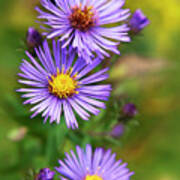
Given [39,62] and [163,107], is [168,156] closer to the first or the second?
[163,107]

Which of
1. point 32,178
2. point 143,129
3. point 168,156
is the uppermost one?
point 143,129

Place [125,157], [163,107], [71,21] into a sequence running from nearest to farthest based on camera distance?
[71,21], [125,157], [163,107]

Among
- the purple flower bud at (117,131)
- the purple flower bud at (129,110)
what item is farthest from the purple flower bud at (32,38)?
the purple flower bud at (117,131)

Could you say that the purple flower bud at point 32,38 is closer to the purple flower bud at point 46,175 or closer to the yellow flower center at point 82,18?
the yellow flower center at point 82,18

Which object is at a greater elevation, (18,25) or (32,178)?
(18,25)

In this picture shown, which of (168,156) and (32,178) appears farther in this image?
(168,156)

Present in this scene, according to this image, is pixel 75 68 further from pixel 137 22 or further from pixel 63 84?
pixel 137 22

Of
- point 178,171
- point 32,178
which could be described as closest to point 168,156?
point 178,171

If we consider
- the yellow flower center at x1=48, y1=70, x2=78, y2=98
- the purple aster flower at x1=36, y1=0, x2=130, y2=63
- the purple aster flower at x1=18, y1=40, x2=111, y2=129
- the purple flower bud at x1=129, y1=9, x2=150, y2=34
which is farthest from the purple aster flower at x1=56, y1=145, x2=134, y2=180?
the purple flower bud at x1=129, y1=9, x2=150, y2=34
